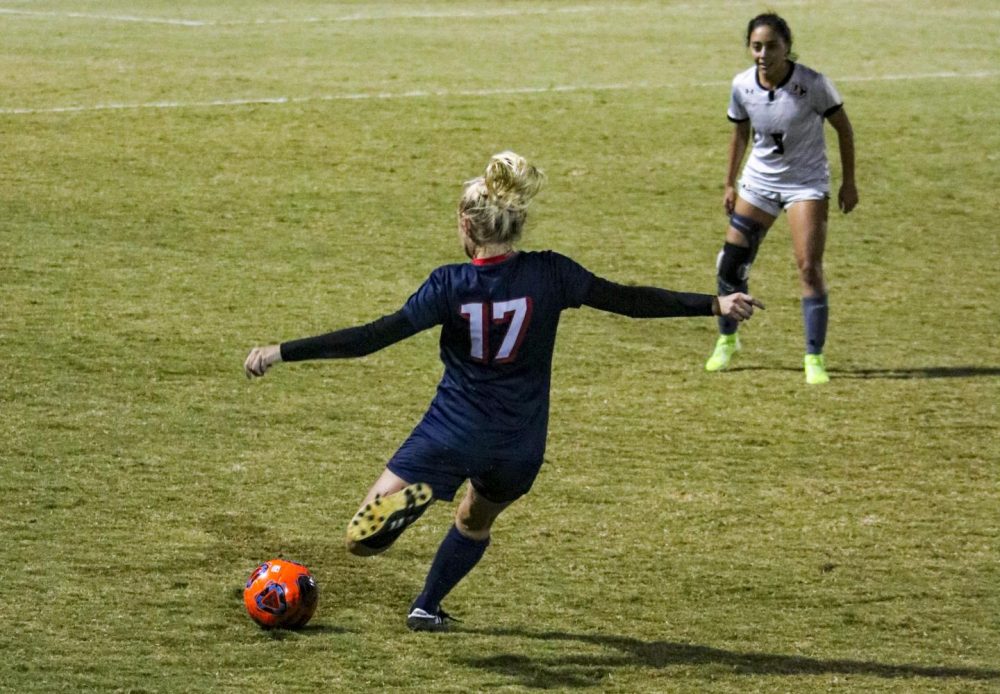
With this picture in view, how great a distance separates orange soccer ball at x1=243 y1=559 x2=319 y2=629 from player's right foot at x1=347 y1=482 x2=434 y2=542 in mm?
695

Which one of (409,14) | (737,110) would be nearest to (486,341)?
(737,110)

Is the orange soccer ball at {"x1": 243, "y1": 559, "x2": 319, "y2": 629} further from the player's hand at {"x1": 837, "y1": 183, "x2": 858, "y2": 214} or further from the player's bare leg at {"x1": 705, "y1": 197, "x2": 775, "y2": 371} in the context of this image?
the player's hand at {"x1": 837, "y1": 183, "x2": 858, "y2": 214}

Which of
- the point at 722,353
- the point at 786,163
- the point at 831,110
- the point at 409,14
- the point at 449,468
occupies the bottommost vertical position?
the point at 722,353

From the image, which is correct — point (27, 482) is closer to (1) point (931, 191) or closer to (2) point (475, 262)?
(2) point (475, 262)

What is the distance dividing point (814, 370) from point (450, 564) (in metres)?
4.94

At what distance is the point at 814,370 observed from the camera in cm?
1167

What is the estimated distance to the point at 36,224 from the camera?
15445 millimetres

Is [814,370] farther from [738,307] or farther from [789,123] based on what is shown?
[738,307]

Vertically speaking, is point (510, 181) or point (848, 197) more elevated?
point (510, 181)

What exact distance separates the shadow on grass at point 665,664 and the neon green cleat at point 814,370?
457 cm

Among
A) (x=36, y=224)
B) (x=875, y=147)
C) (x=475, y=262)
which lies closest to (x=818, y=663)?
(x=475, y=262)

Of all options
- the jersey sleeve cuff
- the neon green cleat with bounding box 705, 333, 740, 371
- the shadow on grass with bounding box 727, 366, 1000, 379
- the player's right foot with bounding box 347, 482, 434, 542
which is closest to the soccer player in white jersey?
the jersey sleeve cuff

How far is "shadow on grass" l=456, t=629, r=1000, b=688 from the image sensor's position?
23.1ft

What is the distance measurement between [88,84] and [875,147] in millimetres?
9275
